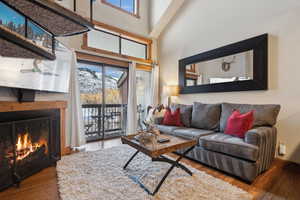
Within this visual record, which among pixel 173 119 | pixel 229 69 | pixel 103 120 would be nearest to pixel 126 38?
pixel 103 120

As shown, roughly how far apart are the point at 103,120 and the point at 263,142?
3.18 m

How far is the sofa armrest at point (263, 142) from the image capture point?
186 cm

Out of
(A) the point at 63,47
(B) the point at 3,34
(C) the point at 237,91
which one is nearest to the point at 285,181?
(C) the point at 237,91

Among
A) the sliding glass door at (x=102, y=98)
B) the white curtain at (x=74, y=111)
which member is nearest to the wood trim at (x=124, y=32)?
the sliding glass door at (x=102, y=98)

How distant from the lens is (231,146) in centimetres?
199

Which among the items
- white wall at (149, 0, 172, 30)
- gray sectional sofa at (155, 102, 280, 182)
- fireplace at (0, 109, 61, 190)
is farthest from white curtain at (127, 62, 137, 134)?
fireplace at (0, 109, 61, 190)

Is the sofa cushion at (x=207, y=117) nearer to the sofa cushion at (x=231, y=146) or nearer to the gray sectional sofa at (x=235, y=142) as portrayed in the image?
the gray sectional sofa at (x=235, y=142)

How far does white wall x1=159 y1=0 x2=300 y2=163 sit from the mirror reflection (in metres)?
0.29

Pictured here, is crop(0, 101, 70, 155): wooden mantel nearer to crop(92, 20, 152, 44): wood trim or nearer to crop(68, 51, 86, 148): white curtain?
crop(68, 51, 86, 148): white curtain

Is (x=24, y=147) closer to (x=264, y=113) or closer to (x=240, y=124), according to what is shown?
(x=240, y=124)

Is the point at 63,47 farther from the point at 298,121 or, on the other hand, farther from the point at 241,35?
the point at 298,121

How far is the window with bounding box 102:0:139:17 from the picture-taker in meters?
3.84

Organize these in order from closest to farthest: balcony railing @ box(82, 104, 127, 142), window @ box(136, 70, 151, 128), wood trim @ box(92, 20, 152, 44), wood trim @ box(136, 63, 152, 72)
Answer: wood trim @ box(92, 20, 152, 44)
balcony railing @ box(82, 104, 127, 142)
wood trim @ box(136, 63, 152, 72)
window @ box(136, 70, 151, 128)

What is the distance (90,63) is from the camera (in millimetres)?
3518
